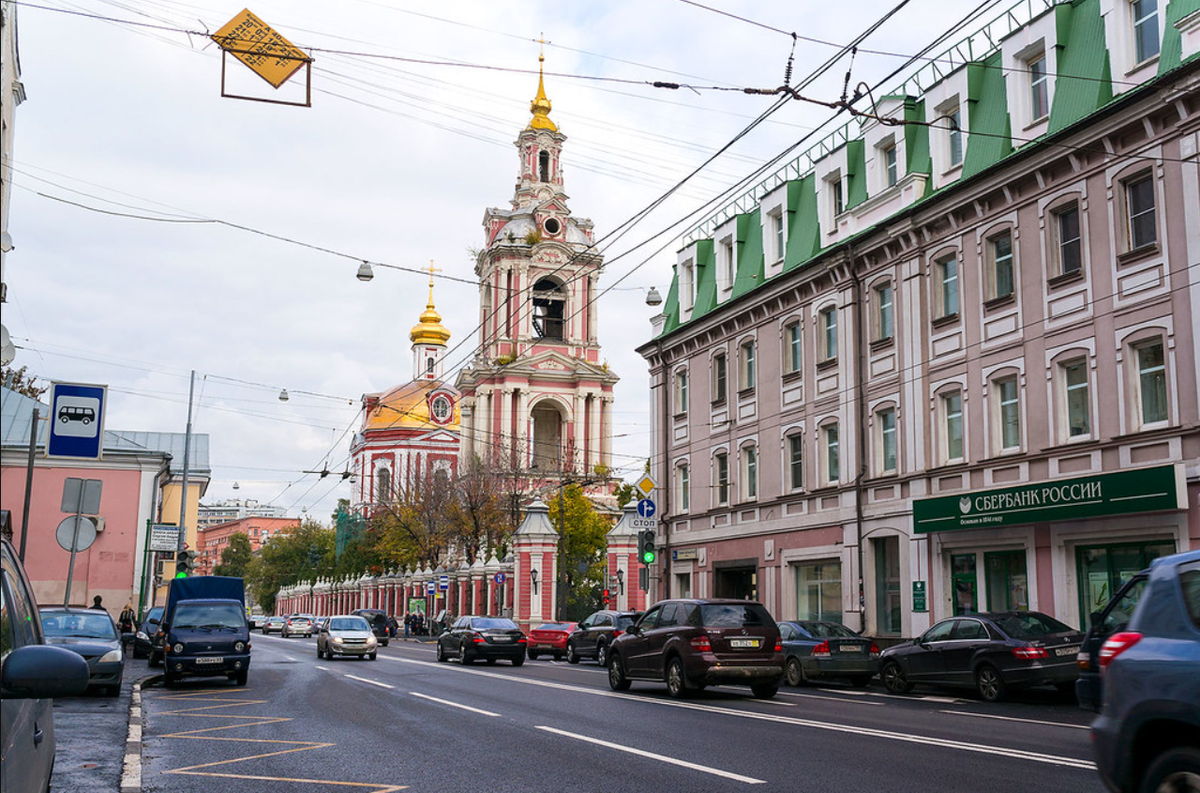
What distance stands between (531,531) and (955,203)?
33.3 metres

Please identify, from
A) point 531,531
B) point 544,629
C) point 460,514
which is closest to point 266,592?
point 460,514

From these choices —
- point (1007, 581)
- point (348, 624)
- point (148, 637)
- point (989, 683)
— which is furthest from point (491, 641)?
point (989, 683)

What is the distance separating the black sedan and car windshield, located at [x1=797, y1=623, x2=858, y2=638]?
8.23ft

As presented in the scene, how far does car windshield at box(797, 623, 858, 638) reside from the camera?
2458cm

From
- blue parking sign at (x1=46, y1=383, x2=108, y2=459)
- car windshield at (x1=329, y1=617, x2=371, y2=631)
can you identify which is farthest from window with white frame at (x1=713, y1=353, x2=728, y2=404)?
blue parking sign at (x1=46, y1=383, x2=108, y2=459)

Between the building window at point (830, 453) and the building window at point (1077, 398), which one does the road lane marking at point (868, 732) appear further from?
the building window at point (830, 453)

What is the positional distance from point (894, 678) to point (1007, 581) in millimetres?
4896

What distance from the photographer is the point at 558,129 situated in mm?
97688

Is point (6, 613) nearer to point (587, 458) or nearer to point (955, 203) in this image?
point (955, 203)

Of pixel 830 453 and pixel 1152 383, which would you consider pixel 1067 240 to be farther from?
pixel 830 453

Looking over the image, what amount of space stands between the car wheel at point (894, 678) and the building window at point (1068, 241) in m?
8.88

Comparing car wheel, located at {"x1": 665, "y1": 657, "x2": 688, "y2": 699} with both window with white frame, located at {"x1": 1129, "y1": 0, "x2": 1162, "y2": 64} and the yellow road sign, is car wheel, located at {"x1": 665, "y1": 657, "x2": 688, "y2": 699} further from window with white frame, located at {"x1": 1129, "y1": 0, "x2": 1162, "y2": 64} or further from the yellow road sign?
window with white frame, located at {"x1": 1129, "y1": 0, "x2": 1162, "y2": 64}

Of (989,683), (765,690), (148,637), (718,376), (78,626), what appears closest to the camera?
(989,683)

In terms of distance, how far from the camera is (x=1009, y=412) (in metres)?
26.1
